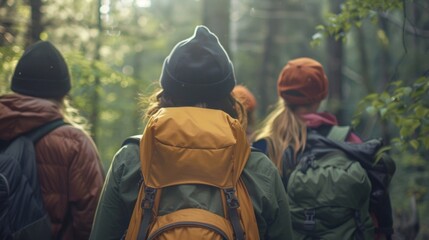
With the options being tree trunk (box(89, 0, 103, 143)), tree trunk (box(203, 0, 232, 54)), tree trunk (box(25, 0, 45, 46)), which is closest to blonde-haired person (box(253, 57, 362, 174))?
tree trunk (box(203, 0, 232, 54))

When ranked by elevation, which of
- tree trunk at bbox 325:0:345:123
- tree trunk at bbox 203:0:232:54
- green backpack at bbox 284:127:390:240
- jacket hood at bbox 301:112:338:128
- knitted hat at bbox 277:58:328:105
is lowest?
tree trunk at bbox 325:0:345:123

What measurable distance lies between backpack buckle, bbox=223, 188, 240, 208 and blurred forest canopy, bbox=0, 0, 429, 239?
1.08 m

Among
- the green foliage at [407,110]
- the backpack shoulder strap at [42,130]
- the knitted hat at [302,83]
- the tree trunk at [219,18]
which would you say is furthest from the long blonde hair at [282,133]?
the tree trunk at [219,18]

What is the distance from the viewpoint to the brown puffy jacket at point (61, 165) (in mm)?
3744

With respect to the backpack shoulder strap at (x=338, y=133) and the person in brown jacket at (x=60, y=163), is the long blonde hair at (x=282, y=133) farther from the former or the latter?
the person in brown jacket at (x=60, y=163)

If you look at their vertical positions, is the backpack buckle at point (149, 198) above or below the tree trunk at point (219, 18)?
below

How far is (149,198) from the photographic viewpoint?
102 inches

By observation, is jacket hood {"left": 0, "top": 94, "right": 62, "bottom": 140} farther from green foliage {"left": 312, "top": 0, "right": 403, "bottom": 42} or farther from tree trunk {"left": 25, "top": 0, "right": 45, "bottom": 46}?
tree trunk {"left": 25, "top": 0, "right": 45, "bottom": 46}

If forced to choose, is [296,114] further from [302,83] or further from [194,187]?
[194,187]

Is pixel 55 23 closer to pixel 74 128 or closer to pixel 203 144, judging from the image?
pixel 74 128

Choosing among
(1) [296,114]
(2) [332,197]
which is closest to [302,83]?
(1) [296,114]

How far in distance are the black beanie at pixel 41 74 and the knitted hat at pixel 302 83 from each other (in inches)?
66.3

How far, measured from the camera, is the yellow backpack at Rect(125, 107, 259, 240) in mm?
2545

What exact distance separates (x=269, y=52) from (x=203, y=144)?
18.4 metres
